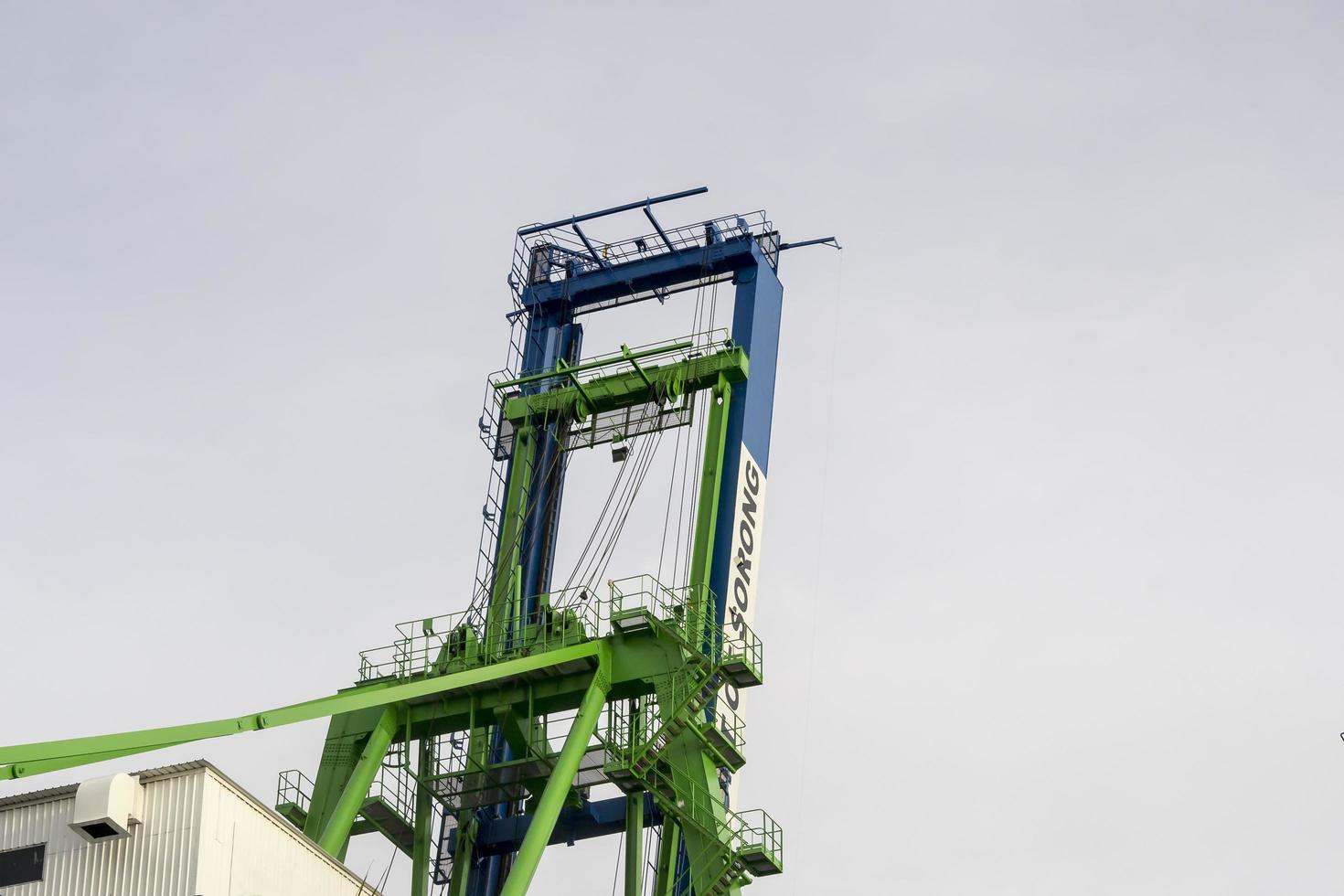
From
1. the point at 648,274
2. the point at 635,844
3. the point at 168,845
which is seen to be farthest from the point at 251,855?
the point at 648,274

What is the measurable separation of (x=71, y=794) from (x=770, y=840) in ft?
40.1

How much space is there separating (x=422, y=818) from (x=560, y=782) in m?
4.63

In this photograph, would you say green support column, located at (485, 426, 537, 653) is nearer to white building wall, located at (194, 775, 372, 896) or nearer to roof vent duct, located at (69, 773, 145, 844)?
white building wall, located at (194, 775, 372, 896)

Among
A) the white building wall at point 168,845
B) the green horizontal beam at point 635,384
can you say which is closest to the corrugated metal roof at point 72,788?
the white building wall at point 168,845

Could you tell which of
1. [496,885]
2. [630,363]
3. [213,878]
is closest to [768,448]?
[630,363]

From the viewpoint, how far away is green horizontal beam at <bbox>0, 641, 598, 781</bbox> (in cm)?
3516

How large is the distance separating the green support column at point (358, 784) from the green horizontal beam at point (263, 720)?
734 mm

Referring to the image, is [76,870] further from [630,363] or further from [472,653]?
[630,363]

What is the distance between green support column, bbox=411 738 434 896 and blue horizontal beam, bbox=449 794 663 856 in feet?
4.33

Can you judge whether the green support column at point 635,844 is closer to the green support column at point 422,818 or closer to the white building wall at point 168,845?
the green support column at point 422,818

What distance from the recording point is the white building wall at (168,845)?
3488 centimetres

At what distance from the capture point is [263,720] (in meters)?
39.1

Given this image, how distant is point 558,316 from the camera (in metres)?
52.3

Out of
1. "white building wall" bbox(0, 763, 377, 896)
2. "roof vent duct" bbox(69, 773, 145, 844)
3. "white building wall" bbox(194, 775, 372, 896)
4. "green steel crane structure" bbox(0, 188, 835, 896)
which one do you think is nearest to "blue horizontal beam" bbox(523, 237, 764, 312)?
"green steel crane structure" bbox(0, 188, 835, 896)
